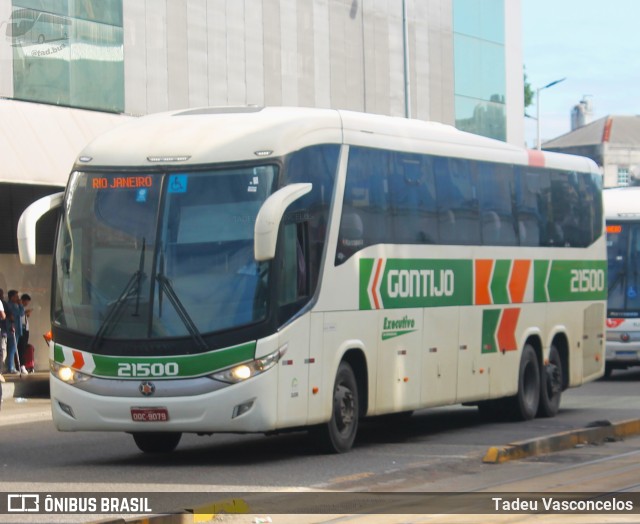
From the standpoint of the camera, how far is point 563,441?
14.8 meters

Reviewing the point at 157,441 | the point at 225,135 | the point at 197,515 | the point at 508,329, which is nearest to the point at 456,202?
the point at 508,329

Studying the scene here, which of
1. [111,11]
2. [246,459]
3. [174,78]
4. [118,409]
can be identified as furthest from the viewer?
[174,78]

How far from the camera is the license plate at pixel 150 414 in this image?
13.0 metres

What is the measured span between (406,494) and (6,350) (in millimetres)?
16698

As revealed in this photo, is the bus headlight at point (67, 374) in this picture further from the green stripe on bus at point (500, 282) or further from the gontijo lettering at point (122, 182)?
the green stripe on bus at point (500, 282)

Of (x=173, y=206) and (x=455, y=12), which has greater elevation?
(x=455, y=12)

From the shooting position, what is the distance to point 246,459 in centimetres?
1416

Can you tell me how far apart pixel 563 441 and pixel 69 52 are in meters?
16.2

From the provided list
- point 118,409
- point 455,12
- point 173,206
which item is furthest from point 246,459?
point 455,12

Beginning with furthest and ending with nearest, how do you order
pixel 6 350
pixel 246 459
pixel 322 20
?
pixel 322 20, pixel 6 350, pixel 246 459

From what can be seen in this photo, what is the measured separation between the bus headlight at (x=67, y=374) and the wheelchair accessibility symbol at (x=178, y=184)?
193 centimetres

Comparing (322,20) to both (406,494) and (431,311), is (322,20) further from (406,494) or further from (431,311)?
(406,494)

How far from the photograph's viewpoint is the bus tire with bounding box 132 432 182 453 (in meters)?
14.8

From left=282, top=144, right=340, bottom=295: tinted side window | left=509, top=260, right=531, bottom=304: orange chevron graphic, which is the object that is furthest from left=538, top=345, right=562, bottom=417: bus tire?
left=282, top=144, right=340, bottom=295: tinted side window
